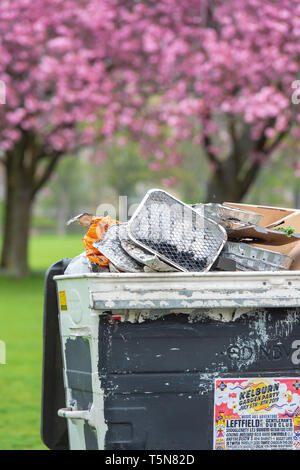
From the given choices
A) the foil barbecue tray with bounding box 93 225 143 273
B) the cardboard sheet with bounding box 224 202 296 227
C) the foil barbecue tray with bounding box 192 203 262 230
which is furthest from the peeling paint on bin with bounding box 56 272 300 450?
the cardboard sheet with bounding box 224 202 296 227

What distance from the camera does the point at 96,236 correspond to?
464 cm

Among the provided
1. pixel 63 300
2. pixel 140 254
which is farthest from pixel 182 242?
pixel 63 300

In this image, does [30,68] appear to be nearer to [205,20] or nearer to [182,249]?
[205,20]

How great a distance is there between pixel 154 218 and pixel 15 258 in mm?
20371

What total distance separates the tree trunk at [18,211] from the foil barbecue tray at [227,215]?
755 inches

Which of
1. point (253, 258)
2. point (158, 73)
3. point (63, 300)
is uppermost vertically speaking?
point (158, 73)

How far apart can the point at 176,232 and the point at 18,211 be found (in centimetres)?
2010

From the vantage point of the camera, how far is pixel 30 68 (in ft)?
66.9

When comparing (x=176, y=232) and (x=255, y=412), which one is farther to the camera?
(x=176, y=232)

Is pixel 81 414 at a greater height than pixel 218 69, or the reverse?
pixel 218 69

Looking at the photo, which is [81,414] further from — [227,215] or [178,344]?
[227,215]

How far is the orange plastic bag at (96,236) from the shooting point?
4.46 m

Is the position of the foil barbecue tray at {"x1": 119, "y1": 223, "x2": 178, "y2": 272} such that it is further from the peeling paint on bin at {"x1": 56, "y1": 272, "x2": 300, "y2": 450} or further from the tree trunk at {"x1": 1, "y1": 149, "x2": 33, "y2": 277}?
the tree trunk at {"x1": 1, "y1": 149, "x2": 33, "y2": 277}
